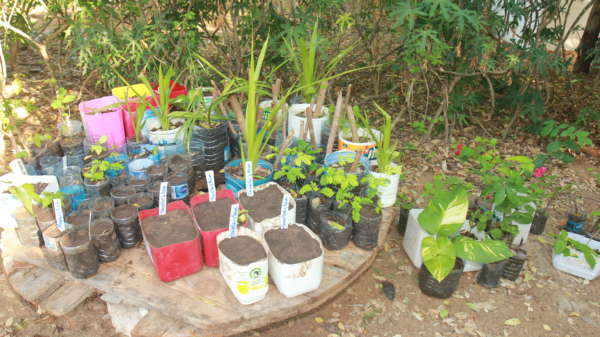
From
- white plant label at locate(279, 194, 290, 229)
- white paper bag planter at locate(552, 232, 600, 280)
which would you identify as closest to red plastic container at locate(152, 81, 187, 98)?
white plant label at locate(279, 194, 290, 229)

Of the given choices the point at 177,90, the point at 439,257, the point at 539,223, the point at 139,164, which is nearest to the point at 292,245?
the point at 439,257

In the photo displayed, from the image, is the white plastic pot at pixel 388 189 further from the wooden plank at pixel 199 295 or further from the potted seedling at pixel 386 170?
the wooden plank at pixel 199 295

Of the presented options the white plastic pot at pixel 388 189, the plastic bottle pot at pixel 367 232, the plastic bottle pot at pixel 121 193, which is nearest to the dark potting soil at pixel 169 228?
the plastic bottle pot at pixel 121 193

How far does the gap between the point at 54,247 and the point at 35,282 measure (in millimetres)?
303

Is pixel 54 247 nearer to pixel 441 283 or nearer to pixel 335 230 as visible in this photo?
pixel 335 230

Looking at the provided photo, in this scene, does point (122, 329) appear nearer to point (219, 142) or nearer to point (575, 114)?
point (219, 142)

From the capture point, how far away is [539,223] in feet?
8.11

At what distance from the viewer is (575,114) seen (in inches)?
153

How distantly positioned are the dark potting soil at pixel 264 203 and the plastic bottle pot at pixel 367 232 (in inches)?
14.2

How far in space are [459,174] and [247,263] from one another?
83.2 inches

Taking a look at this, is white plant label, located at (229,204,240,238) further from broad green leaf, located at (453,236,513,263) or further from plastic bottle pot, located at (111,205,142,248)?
broad green leaf, located at (453,236,513,263)

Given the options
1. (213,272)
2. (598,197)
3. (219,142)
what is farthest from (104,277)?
(598,197)

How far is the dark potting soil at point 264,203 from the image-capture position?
1.92m

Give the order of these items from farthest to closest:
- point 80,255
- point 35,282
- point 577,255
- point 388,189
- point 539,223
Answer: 1. point 539,223
2. point 388,189
3. point 577,255
4. point 35,282
5. point 80,255
